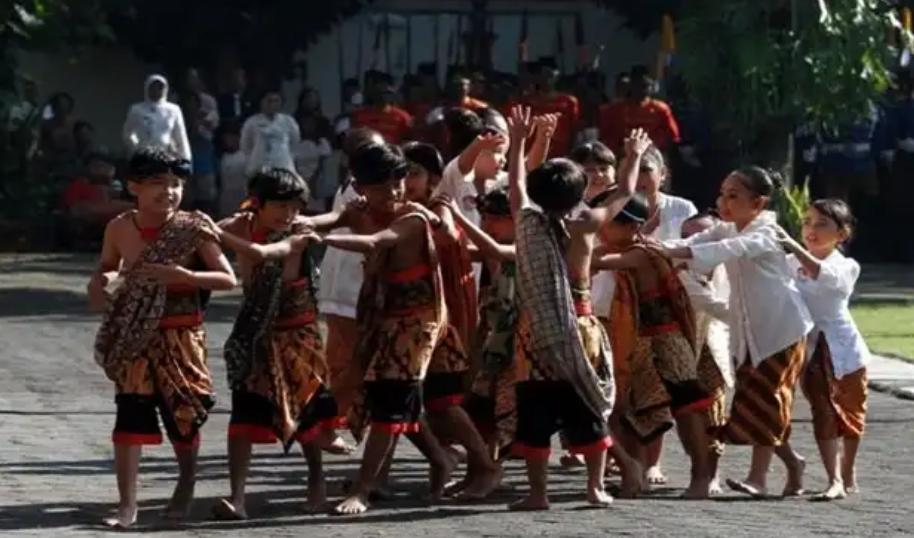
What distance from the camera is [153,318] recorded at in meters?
9.91

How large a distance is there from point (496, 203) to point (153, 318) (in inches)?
76.7

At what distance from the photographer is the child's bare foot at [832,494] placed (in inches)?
431

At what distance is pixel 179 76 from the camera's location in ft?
98.4

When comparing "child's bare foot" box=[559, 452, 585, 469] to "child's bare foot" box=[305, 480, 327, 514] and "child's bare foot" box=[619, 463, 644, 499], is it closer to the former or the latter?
"child's bare foot" box=[619, 463, 644, 499]

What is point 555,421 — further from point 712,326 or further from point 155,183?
point 155,183

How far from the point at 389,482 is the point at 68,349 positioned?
6060 millimetres

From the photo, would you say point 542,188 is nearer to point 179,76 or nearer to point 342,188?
point 342,188

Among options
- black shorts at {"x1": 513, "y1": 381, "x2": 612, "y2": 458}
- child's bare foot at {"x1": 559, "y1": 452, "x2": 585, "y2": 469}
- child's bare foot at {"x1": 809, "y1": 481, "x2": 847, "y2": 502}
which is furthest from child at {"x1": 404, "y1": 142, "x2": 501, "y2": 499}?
child's bare foot at {"x1": 809, "y1": 481, "x2": 847, "y2": 502}

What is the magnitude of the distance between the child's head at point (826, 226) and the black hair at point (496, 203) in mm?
1407

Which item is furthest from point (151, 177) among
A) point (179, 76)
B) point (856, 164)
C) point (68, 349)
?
point (179, 76)

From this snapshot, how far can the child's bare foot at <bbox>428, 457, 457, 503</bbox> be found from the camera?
1095 centimetres

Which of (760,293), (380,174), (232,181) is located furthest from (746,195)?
(232,181)

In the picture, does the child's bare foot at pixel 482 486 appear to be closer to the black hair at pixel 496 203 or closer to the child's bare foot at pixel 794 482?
the black hair at pixel 496 203

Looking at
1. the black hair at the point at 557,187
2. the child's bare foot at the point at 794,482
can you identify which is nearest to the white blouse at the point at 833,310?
the child's bare foot at the point at 794,482
